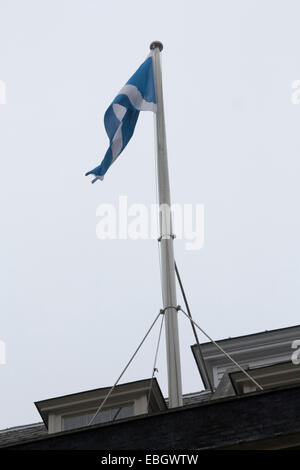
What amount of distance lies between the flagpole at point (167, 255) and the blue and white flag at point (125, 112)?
18 centimetres

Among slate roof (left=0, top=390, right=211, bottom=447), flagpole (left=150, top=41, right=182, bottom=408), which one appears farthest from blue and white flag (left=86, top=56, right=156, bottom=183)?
slate roof (left=0, top=390, right=211, bottom=447)

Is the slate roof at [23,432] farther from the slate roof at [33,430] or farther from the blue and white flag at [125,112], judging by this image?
the blue and white flag at [125,112]

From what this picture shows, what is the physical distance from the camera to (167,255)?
1362 cm

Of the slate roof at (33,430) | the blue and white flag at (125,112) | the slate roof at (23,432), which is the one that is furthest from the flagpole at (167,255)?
the slate roof at (23,432)

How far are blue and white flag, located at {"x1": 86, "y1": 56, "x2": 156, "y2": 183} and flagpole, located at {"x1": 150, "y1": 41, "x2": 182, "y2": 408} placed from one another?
18 centimetres

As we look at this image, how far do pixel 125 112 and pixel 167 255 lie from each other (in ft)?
10.2

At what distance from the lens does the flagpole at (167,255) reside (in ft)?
41.0

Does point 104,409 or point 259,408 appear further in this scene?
point 104,409

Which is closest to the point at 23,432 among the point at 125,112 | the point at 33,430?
the point at 33,430

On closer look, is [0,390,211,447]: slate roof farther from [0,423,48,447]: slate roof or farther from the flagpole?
the flagpole
